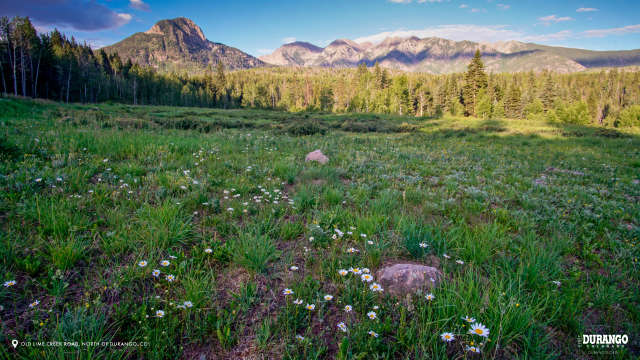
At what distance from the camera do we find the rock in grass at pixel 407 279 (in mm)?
2967

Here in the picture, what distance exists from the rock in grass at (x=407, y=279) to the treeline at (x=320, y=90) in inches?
2834

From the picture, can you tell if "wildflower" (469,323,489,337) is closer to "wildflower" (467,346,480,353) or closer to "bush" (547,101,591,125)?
"wildflower" (467,346,480,353)

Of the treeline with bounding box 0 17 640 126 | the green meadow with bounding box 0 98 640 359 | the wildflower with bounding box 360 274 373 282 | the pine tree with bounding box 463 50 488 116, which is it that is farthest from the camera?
the pine tree with bounding box 463 50 488 116

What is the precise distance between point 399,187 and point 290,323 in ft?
18.9

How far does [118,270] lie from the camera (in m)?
3.00

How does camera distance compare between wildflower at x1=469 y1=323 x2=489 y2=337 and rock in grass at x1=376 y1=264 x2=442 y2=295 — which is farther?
rock in grass at x1=376 y1=264 x2=442 y2=295

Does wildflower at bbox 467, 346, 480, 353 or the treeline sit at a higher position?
the treeline

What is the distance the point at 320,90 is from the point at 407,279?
106 meters

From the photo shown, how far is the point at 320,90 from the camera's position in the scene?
103125mm

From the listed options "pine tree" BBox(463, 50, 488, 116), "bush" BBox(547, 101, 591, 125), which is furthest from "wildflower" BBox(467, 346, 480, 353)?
"pine tree" BBox(463, 50, 488, 116)

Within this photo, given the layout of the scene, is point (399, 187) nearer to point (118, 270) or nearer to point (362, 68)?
point (118, 270)

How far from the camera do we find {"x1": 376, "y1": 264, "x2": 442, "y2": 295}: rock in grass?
9.73 feet

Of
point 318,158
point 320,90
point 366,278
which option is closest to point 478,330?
point 366,278

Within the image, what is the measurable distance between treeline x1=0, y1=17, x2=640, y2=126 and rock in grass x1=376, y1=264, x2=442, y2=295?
71984 mm
